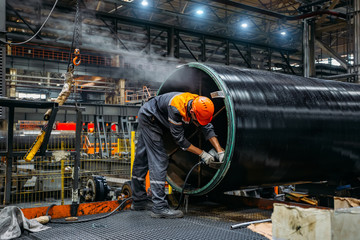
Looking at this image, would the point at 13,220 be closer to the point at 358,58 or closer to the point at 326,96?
the point at 326,96

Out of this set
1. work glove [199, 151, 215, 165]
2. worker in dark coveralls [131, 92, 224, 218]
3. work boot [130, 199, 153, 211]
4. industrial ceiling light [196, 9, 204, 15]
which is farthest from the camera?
industrial ceiling light [196, 9, 204, 15]

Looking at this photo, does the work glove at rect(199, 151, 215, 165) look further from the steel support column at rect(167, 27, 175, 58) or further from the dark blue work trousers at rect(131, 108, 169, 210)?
the steel support column at rect(167, 27, 175, 58)

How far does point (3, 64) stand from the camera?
465 centimetres

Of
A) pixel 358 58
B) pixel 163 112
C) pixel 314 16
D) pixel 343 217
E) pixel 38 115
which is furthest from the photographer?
pixel 38 115

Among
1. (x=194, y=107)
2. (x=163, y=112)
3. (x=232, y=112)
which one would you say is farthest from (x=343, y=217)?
→ (x=163, y=112)

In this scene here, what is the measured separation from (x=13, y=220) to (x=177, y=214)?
5.37 feet

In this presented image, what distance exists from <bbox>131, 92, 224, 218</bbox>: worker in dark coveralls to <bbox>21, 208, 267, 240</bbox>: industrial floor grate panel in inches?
10.3

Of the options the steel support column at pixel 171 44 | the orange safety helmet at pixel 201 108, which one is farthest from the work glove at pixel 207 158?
the steel support column at pixel 171 44

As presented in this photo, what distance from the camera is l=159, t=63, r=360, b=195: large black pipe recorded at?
364cm

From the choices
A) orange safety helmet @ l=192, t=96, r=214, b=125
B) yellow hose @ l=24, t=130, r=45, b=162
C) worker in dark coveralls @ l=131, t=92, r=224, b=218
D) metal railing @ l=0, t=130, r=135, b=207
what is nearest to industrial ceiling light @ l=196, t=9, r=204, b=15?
metal railing @ l=0, t=130, r=135, b=207

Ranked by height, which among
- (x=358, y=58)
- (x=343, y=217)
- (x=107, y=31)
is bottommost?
(x=343, y=217)

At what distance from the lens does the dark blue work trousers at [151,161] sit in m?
3.88

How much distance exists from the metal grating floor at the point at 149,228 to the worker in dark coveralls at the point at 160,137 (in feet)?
0.74

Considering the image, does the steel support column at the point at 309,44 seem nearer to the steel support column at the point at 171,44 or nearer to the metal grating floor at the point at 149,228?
the steel support column at the point at 171,44
